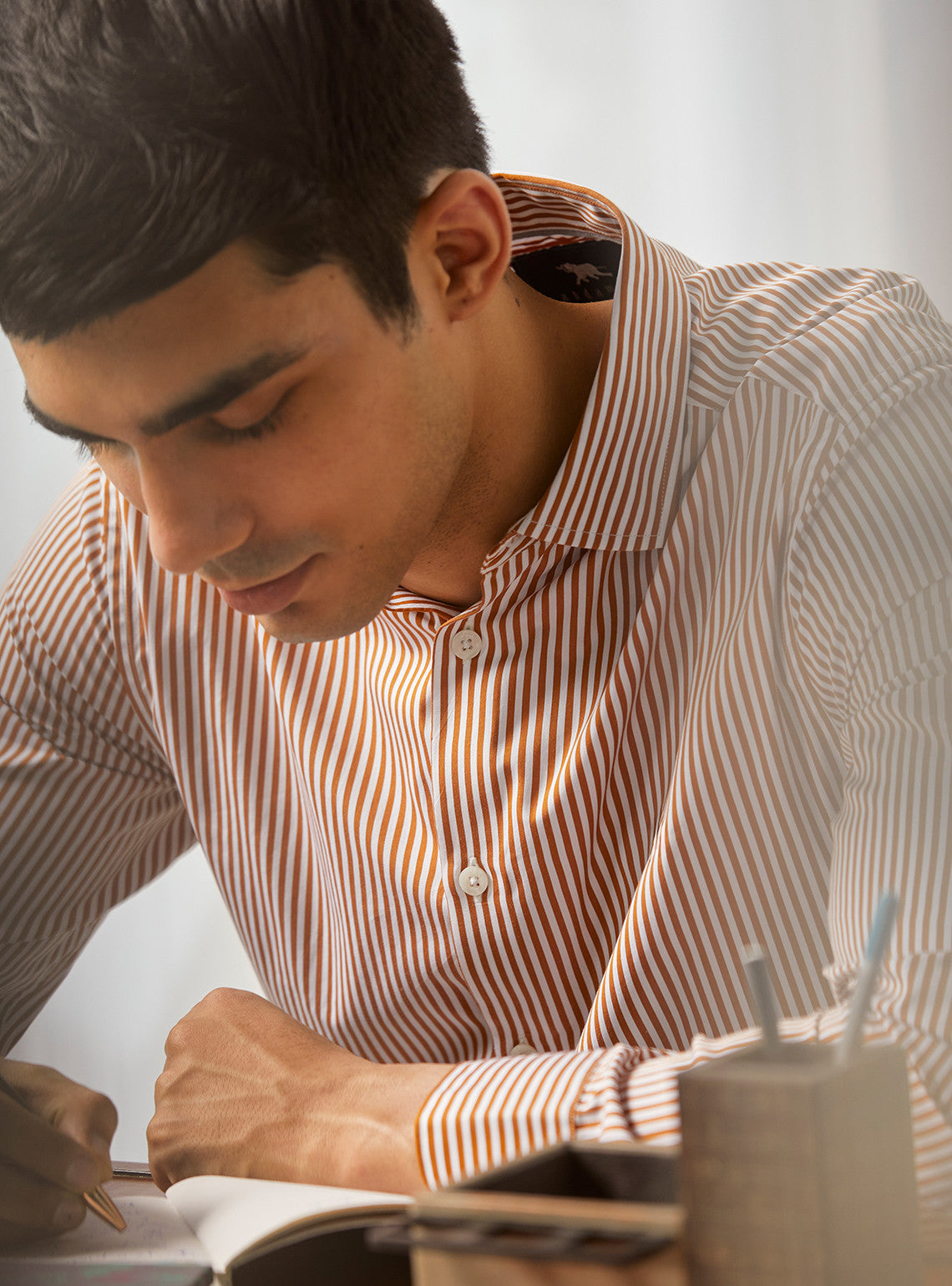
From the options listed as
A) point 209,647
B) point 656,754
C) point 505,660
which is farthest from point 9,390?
point 656,754

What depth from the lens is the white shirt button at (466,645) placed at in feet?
2.98

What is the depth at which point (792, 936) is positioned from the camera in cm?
80

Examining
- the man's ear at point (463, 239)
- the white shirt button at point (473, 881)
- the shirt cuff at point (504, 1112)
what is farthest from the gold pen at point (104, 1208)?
the man's ear at point (463, 239)

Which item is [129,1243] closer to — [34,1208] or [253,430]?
[34,1208]

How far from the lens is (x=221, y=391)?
2.22ft

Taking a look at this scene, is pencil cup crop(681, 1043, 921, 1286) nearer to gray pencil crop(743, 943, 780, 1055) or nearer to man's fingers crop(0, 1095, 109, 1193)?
gray pencil crop(743, 943, 780, 1055)

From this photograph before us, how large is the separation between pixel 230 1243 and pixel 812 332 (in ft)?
2.29

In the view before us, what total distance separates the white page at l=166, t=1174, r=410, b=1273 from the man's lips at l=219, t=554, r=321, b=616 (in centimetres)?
35

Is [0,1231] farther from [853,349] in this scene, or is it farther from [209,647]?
[853,349]

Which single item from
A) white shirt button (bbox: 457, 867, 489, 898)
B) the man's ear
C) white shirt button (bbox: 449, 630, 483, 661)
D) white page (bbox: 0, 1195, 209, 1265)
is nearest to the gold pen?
white page (bbox: 0, 1195, 209, 1265)

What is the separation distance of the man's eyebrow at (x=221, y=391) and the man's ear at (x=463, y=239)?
180mm

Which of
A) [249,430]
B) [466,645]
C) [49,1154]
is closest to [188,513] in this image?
[249,430]

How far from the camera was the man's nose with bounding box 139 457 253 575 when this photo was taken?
2.33ft

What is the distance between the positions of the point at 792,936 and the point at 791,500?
0.98 ft
